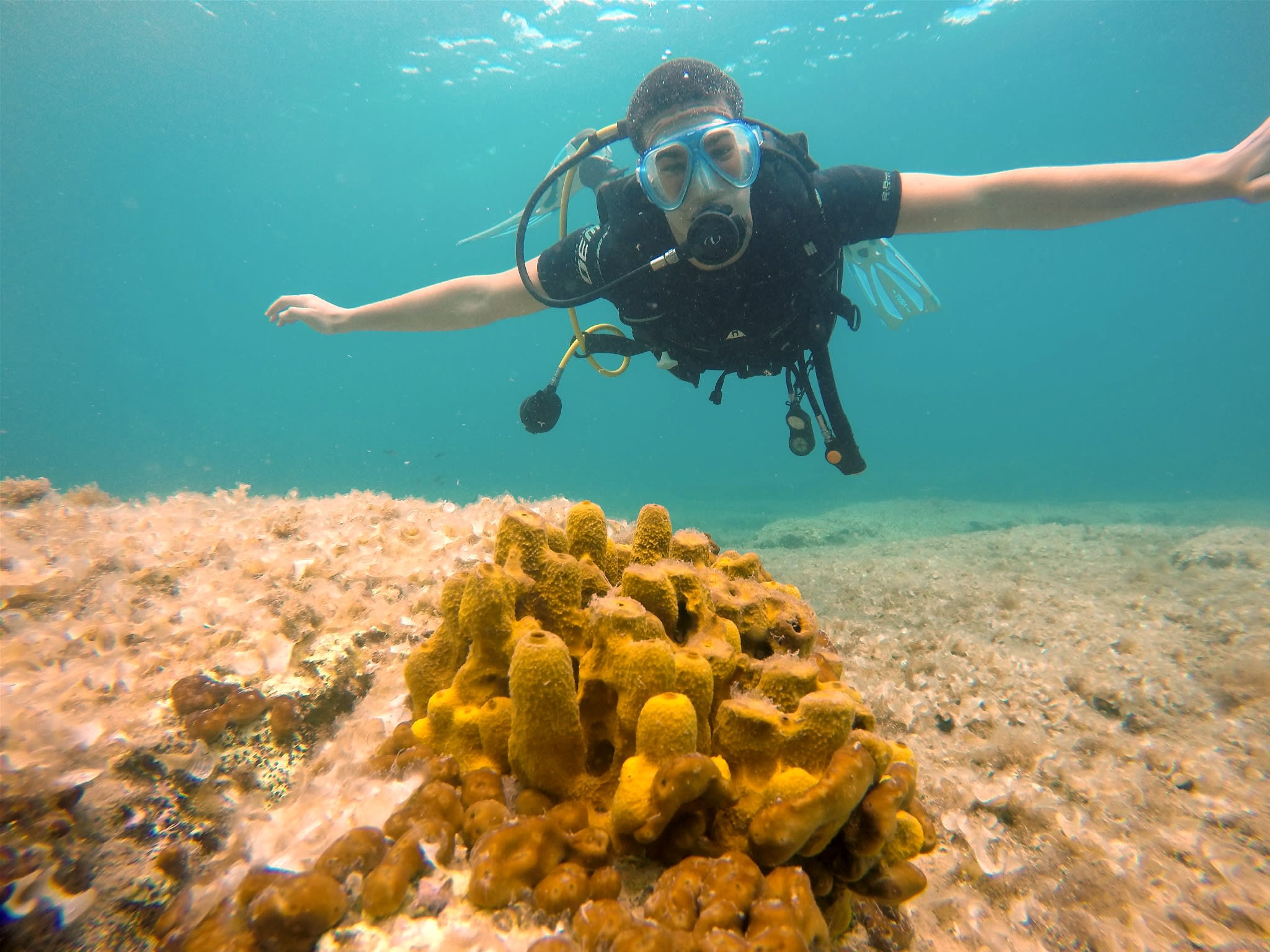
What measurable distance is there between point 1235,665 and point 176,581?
609 cm

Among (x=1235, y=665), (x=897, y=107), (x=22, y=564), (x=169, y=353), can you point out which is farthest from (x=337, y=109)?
(x=169, y=353)

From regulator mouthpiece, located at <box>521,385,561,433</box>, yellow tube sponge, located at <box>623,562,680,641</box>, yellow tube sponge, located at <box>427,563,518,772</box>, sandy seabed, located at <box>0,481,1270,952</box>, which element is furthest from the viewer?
regulator mouthpiece, located at <box>521,385,561,433</box>

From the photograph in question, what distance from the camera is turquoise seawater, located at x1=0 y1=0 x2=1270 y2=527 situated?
30.9 m

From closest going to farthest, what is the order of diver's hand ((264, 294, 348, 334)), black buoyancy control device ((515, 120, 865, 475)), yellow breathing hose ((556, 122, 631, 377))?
black buoyancy control device ((515, 120, 865, 475)) → diver's hand ((264, 294, 348, 334)) → yellow breathing hose ((556, 122, 631, 377))

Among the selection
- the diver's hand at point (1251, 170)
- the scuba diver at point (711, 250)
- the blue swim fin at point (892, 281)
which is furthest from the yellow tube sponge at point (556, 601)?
the blue swim fin at point (892, 281)

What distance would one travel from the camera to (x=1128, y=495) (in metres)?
24.7

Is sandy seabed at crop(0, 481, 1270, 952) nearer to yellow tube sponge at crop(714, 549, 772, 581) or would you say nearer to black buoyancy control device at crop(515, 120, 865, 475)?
yellow tube sponge at crop(714, 549, 772, 581)

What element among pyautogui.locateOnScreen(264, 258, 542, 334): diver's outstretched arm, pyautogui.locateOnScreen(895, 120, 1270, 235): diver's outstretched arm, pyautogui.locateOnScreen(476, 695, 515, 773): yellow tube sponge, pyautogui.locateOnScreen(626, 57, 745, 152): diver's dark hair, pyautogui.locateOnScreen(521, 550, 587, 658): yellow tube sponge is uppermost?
pyautogui.locateOnScreen(626, 57, 745, 152): diver's dark hair

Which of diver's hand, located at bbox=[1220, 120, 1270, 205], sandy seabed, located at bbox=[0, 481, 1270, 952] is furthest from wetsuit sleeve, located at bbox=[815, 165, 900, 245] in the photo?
sandy seabed, located at bbox=[0, 481, 1270, 952]

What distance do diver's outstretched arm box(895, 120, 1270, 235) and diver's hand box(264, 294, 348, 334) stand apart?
431 cm

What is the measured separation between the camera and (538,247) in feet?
109

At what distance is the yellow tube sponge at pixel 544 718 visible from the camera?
4.29 ft

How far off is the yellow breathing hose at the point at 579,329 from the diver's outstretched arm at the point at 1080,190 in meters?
2.38

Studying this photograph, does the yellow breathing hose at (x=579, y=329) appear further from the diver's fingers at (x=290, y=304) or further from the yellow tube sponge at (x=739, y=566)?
the yellow tube sponge at (x=739, y=566)
